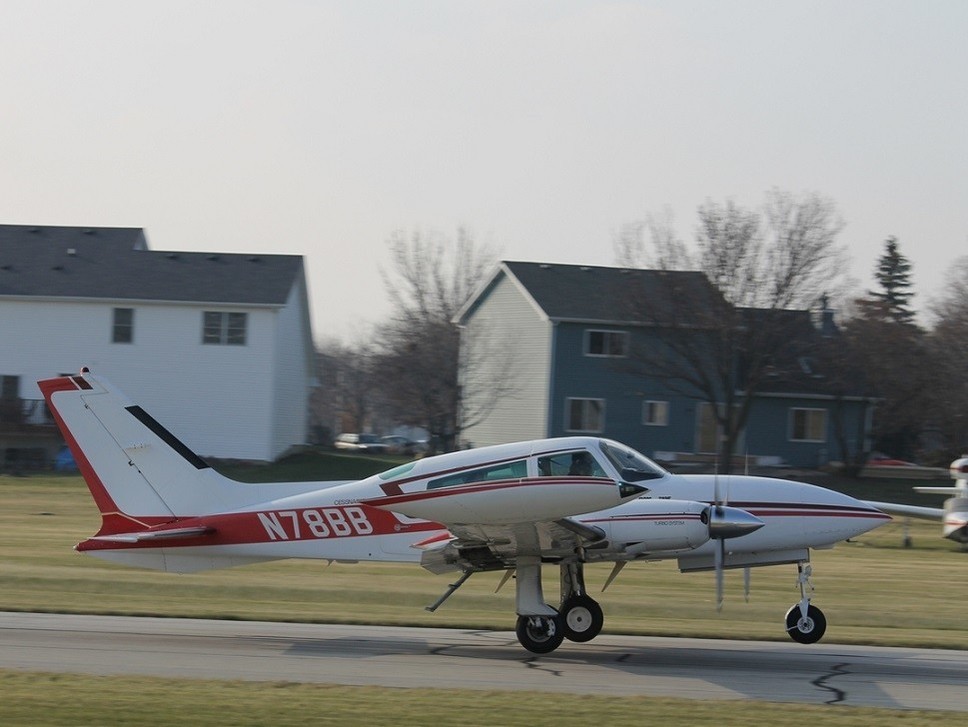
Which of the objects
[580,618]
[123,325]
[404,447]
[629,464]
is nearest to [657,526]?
[629,464]

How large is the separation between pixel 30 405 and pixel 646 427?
25086 millimetres

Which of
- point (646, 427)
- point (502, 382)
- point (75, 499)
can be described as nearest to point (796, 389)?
point (646, 427)

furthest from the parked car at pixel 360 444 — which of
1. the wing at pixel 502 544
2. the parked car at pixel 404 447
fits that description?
the wing at pixel 502 544

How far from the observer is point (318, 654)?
13.7m

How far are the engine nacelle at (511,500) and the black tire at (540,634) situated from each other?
5.03 feet

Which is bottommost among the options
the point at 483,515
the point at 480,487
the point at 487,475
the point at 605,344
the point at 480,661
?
the point at 480,661

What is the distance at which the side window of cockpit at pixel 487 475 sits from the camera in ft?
43.5

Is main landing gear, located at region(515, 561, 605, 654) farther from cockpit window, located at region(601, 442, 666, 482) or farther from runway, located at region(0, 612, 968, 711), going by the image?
cockpit window, located at region(601, 442, 666, 482)

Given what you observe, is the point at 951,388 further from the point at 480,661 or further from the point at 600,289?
the point at 480,661

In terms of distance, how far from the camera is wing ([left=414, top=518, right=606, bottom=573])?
13.9 metres

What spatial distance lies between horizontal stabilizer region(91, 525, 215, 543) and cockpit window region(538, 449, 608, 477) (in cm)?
→ 474

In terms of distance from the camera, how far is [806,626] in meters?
14.2

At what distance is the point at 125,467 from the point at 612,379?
1439 inches

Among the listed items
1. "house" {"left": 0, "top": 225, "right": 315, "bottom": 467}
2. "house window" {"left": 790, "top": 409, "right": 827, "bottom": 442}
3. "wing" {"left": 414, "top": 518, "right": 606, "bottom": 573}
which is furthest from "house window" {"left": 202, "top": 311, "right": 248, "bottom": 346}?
"wing" {"left": 414, "top": 518, "right": 606, "bottom": 573}
